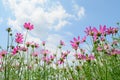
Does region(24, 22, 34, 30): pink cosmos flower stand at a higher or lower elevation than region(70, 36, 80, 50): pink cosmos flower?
higher

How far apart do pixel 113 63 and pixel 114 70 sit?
0.63 ft

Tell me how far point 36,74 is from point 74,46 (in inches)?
51.7

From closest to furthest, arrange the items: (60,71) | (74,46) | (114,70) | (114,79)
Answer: (114,79) < (114,70) < (74,46) < (60,71)

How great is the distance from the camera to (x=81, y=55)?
420cm

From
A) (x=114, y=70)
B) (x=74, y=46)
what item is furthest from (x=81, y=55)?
(x=114, y=70)

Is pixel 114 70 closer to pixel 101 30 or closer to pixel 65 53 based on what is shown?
pixel 101 30

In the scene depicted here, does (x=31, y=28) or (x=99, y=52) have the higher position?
(x=31, y=28)

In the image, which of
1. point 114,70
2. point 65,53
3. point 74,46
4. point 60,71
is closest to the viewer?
point 114,70

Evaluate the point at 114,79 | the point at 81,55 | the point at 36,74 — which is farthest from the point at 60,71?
the point at 114,79

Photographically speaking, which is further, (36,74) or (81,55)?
(36,74)

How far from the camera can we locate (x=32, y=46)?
185 inches

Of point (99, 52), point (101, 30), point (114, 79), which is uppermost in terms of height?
point (101, 30)

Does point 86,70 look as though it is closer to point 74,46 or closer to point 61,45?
point 74,46

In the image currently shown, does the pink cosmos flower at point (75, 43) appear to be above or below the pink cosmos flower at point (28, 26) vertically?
below
